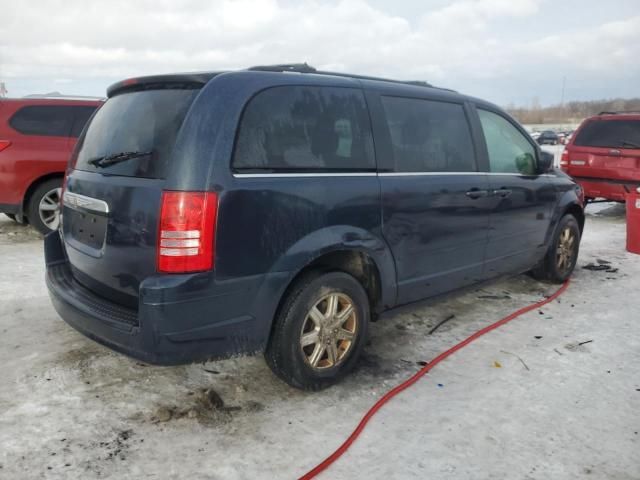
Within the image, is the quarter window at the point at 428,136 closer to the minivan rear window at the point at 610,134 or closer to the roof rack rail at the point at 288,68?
the roof rack rail at the point at 288,68

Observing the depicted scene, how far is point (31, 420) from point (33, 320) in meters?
1.60

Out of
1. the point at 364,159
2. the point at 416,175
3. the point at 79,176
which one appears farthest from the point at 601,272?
the point at 79,176

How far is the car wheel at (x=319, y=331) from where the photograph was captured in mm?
2936

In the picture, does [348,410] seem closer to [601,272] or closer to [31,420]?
[31,420]

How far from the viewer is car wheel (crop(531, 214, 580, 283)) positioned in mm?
5297

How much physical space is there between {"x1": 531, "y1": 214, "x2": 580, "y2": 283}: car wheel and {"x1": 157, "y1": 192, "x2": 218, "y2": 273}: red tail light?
3943 millimetres

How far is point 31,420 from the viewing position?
2.76 meters

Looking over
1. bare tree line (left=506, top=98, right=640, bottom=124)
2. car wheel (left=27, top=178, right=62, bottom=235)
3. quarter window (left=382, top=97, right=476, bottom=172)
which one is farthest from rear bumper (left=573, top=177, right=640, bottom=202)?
bare tree line (left=506, top=98, right=640, bottom=124)

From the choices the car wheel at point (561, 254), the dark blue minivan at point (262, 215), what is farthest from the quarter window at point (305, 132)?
the car wheel at point (561, 254)

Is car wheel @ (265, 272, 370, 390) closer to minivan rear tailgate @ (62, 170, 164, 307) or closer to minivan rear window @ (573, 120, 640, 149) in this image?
minivan rear tailgate @ (62, 170, 164, 307)

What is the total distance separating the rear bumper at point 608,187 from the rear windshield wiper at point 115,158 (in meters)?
8.52

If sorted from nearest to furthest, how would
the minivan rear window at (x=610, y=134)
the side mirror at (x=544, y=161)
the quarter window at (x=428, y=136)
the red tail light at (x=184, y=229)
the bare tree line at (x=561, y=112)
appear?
the red tail light at (x=184, y=229)
the quarter window at (x=428, y=136)
the side mirror at (x=544, y=161)
the minivan rear window at (x=610, y=134)
the bare tree line at (x=561, y=112)

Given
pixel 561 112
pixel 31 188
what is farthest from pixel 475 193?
pixel 561 112

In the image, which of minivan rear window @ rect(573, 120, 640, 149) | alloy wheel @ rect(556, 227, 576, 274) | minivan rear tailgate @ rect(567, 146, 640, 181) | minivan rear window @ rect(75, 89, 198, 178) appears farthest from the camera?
minivan rear window @ rect(573, 120, 640, 149)
